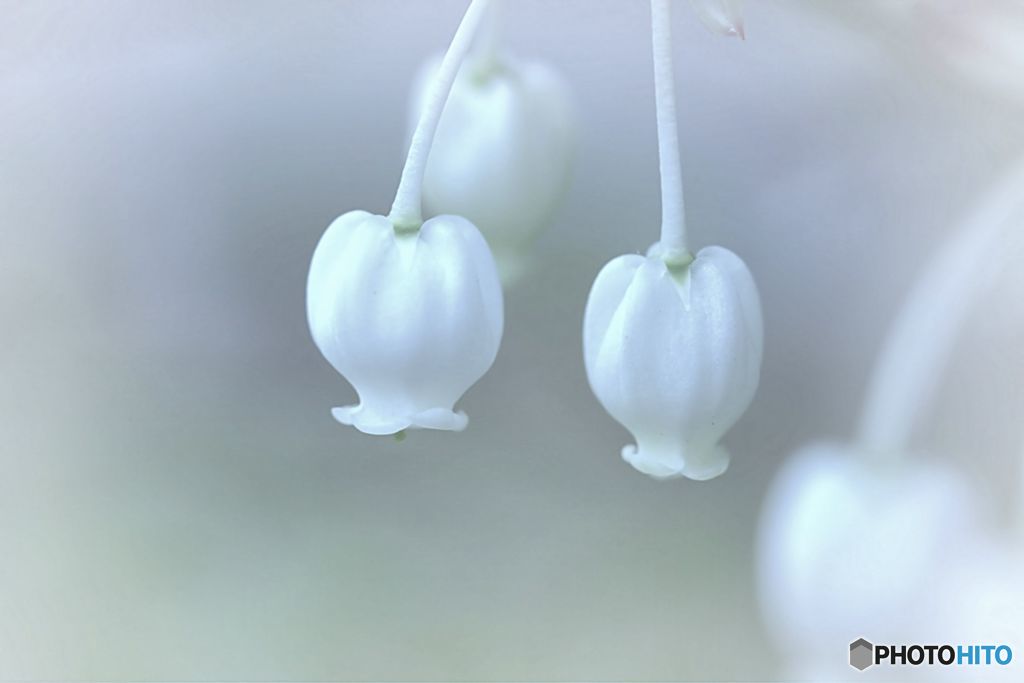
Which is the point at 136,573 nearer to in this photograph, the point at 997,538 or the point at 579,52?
the point at 579,52

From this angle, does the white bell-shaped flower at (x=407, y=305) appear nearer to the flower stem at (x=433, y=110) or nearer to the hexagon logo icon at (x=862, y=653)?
the flower stem at (x=433, y=110)

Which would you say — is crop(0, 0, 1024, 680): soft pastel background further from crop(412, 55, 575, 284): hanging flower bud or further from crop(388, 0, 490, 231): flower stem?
crop(388, 0, 490, 231): flower stem

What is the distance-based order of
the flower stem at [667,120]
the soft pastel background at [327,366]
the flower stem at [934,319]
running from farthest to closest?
the soft pastel background at [327,366], the flower stem at [934,319], the flower stem at [667,120]

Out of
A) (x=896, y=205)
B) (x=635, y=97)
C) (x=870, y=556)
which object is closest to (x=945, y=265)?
(x=870, y=556)

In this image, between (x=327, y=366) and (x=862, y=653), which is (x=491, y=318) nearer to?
(x=862, y=653)

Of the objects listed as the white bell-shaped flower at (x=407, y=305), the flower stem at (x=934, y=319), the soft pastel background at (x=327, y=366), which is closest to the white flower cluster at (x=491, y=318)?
the white bell-shaped flower at (x=407, y=305)

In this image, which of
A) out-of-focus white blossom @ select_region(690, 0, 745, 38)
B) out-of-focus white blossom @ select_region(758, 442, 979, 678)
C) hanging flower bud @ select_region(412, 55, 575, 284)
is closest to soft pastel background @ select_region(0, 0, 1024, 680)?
hanging flower bud @ select_region(412, 55, 575, 284)

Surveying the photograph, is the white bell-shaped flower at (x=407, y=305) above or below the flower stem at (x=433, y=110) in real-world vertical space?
below
